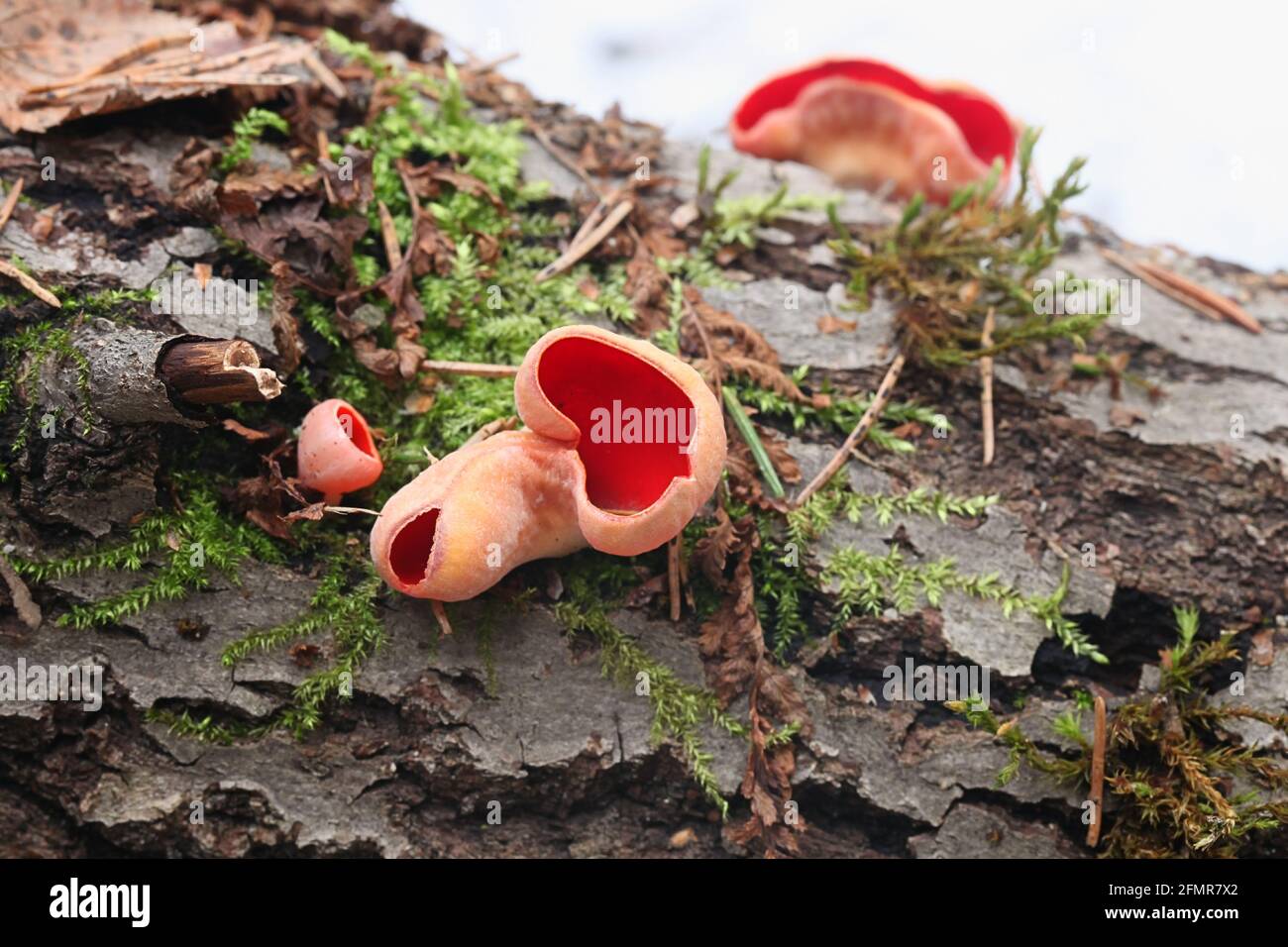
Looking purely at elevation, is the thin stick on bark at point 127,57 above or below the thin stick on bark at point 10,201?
above

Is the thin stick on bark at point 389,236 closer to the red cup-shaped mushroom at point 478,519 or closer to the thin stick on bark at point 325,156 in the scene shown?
the thin stick on bark at point 325,156

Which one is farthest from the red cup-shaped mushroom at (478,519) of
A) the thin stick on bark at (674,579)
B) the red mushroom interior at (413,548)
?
the thin stick on bark at (674,579)

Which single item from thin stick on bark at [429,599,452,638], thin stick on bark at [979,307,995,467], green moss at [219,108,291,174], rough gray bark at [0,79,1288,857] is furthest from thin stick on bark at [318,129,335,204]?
thin stick on bark at [979,307,995,467]

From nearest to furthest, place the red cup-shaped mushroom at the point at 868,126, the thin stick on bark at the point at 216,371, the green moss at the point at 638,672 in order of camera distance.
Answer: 1. the thin stick on bark at the point at 216,371
2. the green moss at the point at 638,672
3. the red cup-shaped mushroom at the point at 868,126

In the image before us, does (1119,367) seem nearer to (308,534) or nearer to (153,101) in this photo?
(308,534)

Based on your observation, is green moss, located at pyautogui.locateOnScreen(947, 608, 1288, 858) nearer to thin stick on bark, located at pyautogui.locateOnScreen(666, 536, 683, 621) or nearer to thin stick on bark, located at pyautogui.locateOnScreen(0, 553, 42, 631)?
thin stick on bark, located at pyautogui.locateOnScreen(666, 536, 683, 621)

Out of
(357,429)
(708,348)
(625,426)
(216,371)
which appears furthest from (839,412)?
(216,371)

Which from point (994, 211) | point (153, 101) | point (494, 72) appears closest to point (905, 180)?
point (994, 211)
